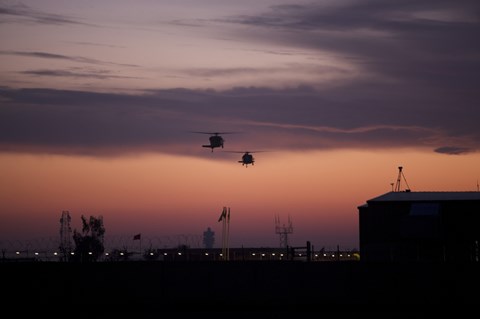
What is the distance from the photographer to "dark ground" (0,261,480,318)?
45438mm

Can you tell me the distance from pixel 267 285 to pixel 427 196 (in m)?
40.8

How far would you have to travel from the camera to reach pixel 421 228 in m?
78.8

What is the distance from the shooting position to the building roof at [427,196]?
274 ft

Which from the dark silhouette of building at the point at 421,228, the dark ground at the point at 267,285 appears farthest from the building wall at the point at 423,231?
the dark ground at the point at 267,285

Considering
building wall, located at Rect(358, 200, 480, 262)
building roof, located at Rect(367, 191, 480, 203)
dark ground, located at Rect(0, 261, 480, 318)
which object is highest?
building roof, located at Rect(367, 191, 480, 203)

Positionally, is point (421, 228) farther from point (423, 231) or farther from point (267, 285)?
point (267, 285)

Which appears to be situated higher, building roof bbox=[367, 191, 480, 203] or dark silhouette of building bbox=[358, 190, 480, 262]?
building roof bbox=[367, 191, 480, 203]

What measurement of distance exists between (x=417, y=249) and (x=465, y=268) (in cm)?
3162

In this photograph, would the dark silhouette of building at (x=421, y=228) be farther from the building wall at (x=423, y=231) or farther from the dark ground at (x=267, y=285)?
the dark ground at (x=267, y=285)

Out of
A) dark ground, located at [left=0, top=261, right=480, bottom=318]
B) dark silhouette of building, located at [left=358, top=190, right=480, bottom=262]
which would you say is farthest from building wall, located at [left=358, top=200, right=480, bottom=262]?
dark ground, located at [left=0, top=261, right=480, bottom=318]

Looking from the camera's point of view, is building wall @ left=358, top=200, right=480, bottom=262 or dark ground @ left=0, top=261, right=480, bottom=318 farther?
building wall @ left=358, top=200, right=480, bottom=262

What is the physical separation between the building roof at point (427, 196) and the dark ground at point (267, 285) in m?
35.3

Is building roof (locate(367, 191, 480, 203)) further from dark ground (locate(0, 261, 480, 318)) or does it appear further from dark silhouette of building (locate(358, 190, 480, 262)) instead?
dark ground (locate(0, 261, 480, 318))

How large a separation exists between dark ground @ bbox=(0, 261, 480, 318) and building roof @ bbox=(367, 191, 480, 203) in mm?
35297
